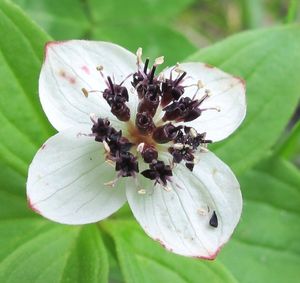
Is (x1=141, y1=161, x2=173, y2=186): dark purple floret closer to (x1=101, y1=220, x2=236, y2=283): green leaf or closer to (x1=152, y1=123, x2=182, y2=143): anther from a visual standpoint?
(x1=152, y1=123, x2=182, y2=143): anther

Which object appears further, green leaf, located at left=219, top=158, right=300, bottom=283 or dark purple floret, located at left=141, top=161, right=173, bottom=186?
green leaf, located at left=219, top=158, right=300, bottom=283

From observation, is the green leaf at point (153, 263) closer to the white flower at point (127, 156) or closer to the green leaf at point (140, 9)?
the white flower at point (127, 156)

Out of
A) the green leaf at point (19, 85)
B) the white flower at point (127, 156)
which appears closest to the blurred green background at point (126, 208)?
the green leaf at point (19, 85)

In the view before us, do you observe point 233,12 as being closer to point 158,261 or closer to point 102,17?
point 102,17

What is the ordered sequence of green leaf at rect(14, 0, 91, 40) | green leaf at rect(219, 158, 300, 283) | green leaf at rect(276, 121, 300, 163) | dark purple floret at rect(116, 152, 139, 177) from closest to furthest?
1. dark purple floret at rect(116, 152, 139, 177)
2. green leaf at rect(219, 158, 300, 283)
3. green leaf at rect(276, 121, 300, 163)
4. green leaf at rect(14, 0, 91, 40)

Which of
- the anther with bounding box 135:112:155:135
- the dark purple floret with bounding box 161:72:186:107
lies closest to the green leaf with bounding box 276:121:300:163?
the dark purple floret with bounding box 161:72:186:107

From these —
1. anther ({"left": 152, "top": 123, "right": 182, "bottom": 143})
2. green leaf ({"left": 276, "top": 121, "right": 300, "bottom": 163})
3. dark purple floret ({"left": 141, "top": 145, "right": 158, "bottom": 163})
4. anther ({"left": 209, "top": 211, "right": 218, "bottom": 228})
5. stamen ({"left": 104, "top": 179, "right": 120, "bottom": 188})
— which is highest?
anther ({"left": 152, "top": 123, "right": 182, "bottom": 143})
